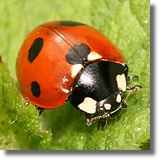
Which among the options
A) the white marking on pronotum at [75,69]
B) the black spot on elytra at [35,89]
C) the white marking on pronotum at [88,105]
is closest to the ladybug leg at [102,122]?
the white marking on pronotum at [88,105]

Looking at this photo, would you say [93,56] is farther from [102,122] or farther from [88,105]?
[102,122]

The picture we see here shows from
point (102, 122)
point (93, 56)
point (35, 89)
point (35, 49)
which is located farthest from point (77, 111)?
point (35, 49)

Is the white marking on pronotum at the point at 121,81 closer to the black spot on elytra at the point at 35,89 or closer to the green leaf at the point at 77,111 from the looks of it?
the green leaf at the point at 77,111

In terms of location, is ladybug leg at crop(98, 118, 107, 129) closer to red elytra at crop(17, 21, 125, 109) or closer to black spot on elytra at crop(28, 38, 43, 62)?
red elytra at crop(17, 21, 125, 109)
